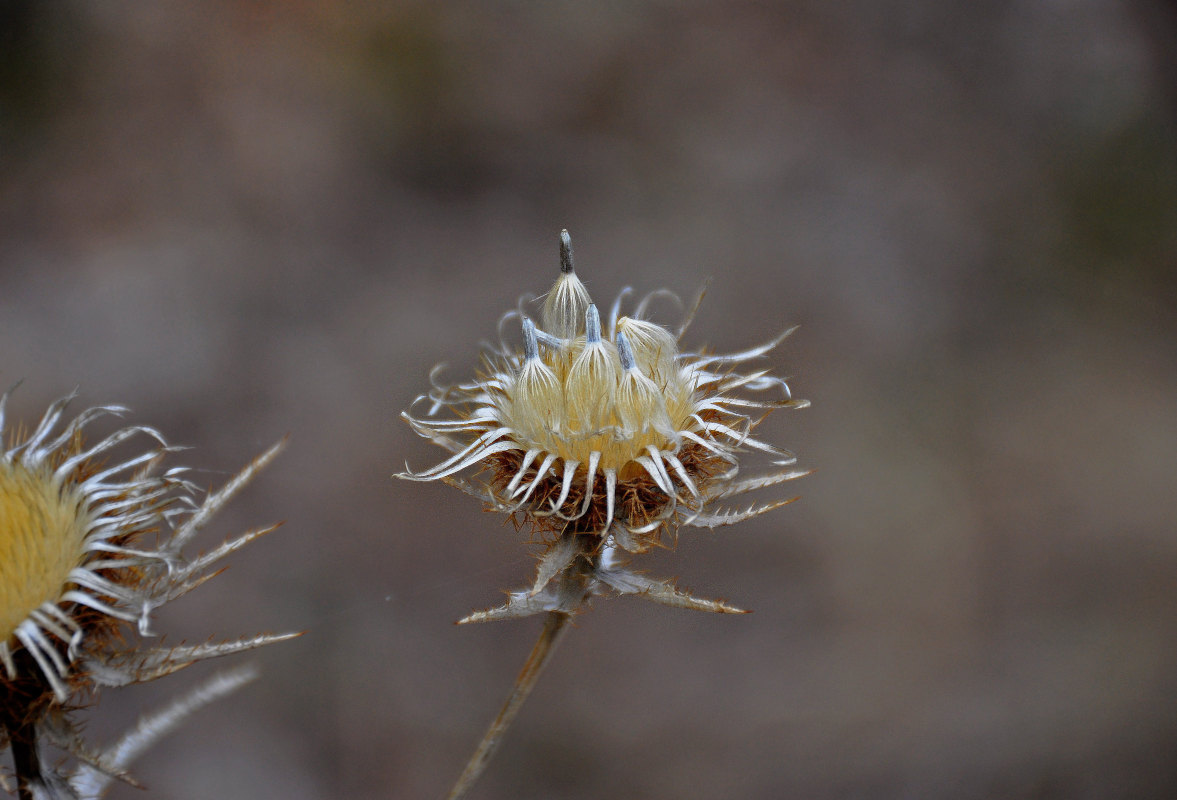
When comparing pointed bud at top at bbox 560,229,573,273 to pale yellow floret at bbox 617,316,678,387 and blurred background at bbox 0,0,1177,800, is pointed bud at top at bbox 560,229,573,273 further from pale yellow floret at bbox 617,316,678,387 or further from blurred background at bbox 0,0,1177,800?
blurred background at bbox 0,0,1177,800

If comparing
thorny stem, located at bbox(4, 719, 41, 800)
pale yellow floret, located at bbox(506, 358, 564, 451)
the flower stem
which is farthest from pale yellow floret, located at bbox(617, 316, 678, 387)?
thorny stem, located at bbox(4, 719, 41, 800)

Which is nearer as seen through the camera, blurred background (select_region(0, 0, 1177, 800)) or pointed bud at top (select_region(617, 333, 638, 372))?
pointed bud at top (select_region(617, 333, 638, 372))

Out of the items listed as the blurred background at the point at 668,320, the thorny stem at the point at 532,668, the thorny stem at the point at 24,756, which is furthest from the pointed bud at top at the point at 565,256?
the blurred background at the point at 668,320

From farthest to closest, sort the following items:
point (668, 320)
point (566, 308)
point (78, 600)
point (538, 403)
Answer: point (668, 320) < point (566, 308) < point (538, 403) < point (78, 600)

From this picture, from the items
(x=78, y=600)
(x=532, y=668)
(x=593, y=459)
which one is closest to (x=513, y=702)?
(x=532, y=668)

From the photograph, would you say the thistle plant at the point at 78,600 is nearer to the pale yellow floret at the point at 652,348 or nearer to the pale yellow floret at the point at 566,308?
the pale yellow floret at the point at 566,308

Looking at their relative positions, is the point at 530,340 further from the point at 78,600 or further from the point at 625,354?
the point at 78,600

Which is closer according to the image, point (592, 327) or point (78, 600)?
point (78, 600)
